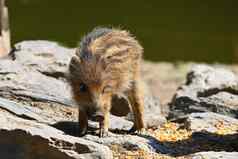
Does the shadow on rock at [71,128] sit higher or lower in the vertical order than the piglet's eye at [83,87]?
lower

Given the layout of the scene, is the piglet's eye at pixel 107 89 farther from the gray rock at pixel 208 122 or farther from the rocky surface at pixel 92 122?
the gray rock at pixel 208 122

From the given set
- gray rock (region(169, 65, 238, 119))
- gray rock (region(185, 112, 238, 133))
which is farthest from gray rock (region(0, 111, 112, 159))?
gray rock (region(169, 65, 238, 119))

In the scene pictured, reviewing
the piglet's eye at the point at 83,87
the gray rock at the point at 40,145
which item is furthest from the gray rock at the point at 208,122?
the gray rock at the point at 40,145

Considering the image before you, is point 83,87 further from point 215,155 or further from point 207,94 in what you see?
point 207,94

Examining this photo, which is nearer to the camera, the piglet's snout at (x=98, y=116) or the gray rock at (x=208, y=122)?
the piglet's snout at (x=98, y=116)

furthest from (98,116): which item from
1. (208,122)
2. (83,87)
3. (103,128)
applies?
(208,122)

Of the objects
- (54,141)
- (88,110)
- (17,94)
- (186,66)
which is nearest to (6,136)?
(54,141)
